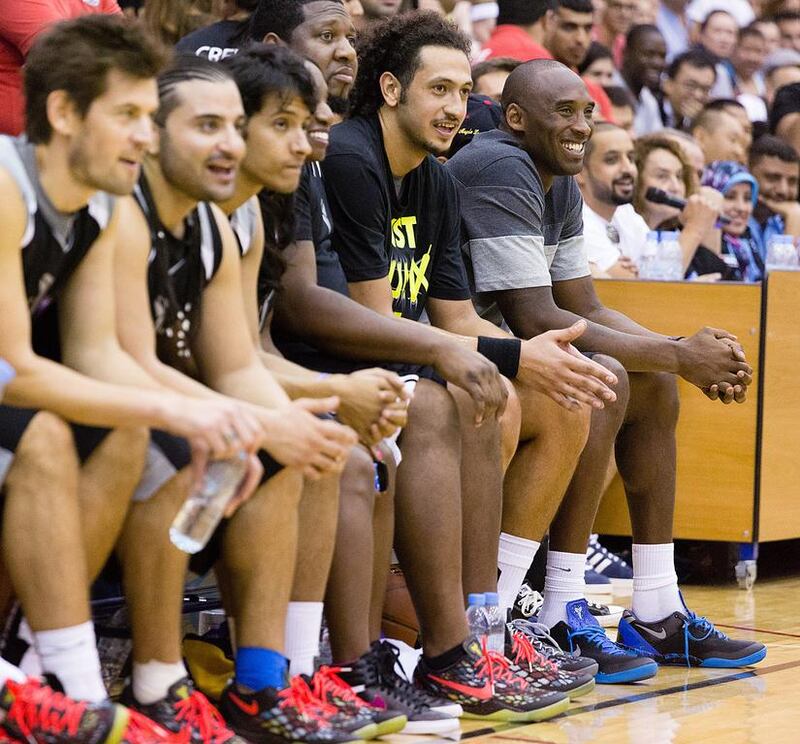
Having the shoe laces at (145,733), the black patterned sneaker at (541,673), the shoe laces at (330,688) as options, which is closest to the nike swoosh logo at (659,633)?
the black patterned sneaker at (541,673)

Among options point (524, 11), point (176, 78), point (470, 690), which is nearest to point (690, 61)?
point (524, 11)

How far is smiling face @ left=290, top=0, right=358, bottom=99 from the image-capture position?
11.7ft

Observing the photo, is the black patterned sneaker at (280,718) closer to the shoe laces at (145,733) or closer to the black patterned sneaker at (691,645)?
the shoe laces at (145,733)

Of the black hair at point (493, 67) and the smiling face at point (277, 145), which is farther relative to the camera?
the black hair at point (493, 67)

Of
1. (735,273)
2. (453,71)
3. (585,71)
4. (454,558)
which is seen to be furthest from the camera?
(585,71)

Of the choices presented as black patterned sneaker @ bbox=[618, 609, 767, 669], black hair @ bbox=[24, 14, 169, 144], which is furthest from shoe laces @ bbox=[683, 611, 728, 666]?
black hair @ bbox=[24, 14, 169, 144]

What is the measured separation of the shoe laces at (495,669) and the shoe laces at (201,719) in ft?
2.41

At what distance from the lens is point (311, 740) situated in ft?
8.82

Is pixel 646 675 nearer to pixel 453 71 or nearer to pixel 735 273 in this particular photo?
pixel 453 71

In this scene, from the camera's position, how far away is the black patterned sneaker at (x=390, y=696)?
9.59 ft

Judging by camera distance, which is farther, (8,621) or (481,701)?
(481,701)

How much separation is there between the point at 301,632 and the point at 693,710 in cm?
95

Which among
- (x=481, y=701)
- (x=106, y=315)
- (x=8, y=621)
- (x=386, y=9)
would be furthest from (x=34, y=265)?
(x=386, y=9)

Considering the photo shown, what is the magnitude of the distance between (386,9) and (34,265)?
3.12 m
